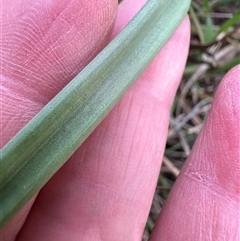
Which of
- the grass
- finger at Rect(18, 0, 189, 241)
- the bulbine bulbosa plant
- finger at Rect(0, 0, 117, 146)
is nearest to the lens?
the bulbine bulbosa plant

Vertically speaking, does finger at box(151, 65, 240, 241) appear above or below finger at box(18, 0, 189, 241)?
below

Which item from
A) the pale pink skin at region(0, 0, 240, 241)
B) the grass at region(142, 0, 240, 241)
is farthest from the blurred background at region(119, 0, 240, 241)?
the pale pink skin at region(0, 0, 240, 241)

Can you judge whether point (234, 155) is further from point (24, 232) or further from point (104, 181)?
point (24, 232)

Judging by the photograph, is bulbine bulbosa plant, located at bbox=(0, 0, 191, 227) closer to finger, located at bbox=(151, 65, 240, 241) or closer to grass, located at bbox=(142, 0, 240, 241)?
finger, located at bbox=(151, 65, 240, 241)

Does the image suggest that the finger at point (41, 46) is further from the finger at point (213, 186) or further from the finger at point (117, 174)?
the finger at point (213, 186)

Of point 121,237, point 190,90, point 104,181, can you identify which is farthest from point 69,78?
point 190,90

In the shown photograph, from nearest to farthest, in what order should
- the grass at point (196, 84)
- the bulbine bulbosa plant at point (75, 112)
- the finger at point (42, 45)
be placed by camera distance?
the bulbine bulbosa plant at point (75, 112), the finger at point (42, 45), the grass at point (196, 84)

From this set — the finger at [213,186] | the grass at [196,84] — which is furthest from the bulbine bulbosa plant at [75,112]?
the grass at [196,84]
